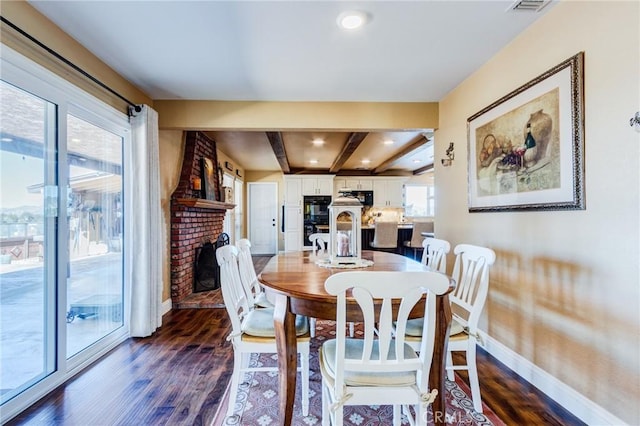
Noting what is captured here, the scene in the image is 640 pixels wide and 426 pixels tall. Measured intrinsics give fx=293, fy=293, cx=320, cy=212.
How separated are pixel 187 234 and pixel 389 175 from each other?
548cm

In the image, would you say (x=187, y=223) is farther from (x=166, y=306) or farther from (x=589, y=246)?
(x=589, y=246)

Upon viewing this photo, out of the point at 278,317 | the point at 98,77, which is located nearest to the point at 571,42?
the point at 278,317

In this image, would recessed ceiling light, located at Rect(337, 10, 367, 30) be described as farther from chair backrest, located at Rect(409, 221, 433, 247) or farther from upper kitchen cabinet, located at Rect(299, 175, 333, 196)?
upper kitchen cabinet, located at Rect(299, 175, 333, 196)

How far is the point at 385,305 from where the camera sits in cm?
114

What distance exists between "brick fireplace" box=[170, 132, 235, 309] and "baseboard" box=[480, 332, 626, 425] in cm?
334

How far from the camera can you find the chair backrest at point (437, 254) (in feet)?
7.36

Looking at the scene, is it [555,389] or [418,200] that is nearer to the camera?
[555,389]

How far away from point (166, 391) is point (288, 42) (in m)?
2.50

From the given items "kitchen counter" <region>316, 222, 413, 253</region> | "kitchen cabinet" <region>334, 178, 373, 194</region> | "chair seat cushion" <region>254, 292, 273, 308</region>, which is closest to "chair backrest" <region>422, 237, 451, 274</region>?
"chair seat cushion" <region>254, 292, 273, 308</region>

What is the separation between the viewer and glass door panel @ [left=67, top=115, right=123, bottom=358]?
85.9 inches

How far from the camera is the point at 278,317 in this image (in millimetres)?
1485

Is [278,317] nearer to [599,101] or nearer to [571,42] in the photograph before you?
[599,101]

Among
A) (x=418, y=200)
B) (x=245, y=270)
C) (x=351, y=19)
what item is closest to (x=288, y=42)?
(x=351, y=19)

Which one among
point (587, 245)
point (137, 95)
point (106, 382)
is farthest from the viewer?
point (137, 95)
